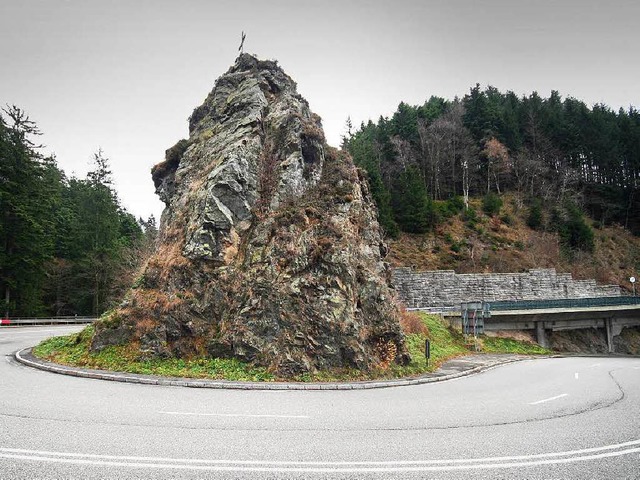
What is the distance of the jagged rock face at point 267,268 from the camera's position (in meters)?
15.0

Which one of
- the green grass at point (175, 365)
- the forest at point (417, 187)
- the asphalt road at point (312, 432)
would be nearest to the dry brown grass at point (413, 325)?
the green grass at point (175, 365)

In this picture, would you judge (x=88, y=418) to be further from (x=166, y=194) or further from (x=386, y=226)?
(x=386, y=226)

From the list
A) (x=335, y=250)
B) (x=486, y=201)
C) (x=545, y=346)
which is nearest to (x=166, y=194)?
(x=335, y=250)

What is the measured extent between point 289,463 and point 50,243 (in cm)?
3913

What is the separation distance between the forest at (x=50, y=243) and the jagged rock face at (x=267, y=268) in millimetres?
18176

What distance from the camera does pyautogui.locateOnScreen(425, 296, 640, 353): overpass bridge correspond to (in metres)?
30.5

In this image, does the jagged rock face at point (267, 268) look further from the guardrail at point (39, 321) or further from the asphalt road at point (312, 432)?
the guardrail at point (39, 321)

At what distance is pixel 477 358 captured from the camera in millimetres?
22609

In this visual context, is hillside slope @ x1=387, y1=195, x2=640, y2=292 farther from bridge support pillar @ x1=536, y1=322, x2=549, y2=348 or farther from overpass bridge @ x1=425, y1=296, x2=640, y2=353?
bridge support pillar @ x1=536, y1=322, x2=549, y2=348

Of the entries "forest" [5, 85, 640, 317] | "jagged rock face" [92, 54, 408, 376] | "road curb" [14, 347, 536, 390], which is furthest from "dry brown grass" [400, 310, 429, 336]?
"forest" [5, 85, 640, 317]

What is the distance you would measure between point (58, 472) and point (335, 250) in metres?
12.4

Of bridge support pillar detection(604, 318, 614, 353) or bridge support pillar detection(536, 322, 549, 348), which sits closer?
bridge support pillar detection(536, 322, 549, 348)

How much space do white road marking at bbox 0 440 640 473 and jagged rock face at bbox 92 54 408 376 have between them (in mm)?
8418

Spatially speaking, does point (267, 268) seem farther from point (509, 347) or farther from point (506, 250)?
point (506, 250)
